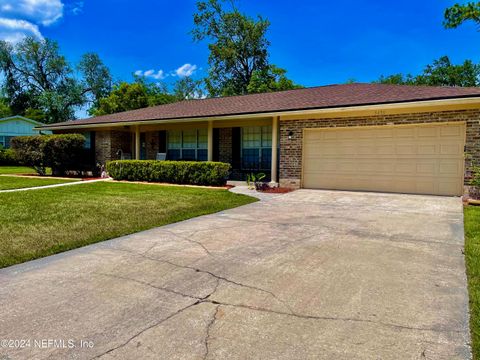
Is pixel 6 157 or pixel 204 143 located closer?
pixel 204 143

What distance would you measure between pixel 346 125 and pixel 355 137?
19.4 inches

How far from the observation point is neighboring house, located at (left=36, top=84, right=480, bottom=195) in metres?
9.95

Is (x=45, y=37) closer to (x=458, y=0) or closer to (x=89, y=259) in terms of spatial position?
(x=458, y=0)

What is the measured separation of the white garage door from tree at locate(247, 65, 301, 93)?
20.9 metres

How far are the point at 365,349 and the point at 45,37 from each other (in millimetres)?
55050

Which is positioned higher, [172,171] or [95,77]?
[95,77]

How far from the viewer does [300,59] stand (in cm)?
3647

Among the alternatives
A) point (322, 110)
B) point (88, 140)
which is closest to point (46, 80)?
point (88, 140)

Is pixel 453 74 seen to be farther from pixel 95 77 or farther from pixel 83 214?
pixel 95 77

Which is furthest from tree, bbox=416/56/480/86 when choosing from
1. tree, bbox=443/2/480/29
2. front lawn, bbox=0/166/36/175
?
front lawn, bbox=0/166/36/175

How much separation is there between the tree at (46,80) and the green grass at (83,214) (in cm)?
4089

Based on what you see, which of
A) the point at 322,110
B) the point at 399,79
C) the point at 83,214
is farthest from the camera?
the point at 399,79

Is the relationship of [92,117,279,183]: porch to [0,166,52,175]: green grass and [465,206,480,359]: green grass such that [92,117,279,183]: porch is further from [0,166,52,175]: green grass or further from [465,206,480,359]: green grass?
[465,206,480,359]: green grass

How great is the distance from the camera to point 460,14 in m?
14.1
